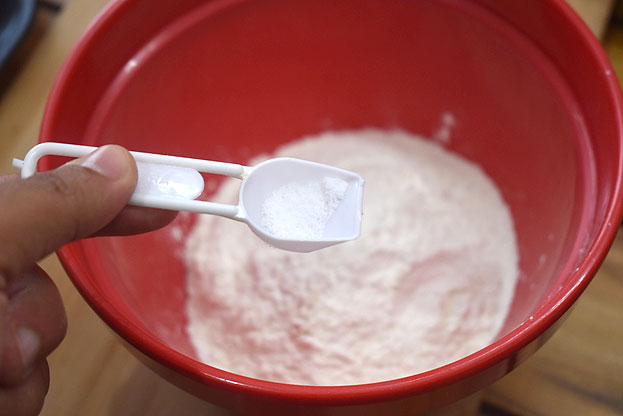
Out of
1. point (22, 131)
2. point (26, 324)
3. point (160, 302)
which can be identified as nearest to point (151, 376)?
point (160, 302)

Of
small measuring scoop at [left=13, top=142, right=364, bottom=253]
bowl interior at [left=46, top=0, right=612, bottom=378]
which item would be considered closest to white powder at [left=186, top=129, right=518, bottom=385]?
bowl interior at [left=46, top=0, right=612, bottom=378]

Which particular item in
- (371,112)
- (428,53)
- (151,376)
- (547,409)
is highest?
(428,53)

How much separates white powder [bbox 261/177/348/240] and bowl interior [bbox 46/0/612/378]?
15 cm

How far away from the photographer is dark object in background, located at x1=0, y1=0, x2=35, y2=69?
77cm

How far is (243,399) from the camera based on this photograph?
1.39 feet

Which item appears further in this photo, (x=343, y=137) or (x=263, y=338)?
(x=343, y=137)

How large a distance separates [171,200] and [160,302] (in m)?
0.24

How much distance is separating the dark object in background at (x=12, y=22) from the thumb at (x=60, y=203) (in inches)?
17.8

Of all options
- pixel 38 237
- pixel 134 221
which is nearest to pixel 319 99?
pixel 134 221

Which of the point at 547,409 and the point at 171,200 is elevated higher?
the point at 171,200

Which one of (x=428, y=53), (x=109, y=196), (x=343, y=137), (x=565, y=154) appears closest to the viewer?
(x=109, y=196)

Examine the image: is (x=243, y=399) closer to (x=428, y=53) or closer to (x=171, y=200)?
(x=171, y=200)

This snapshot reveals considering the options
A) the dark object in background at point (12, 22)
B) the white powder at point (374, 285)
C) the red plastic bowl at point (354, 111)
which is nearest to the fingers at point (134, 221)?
the red plastic bowl at point (354, 111)

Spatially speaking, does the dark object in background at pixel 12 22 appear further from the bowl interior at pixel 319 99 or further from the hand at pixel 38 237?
the hand at pixel 38 237
